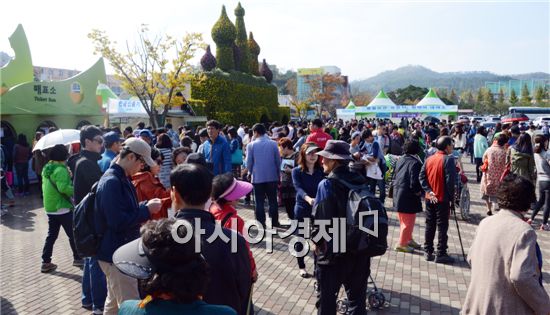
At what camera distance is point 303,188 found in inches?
209

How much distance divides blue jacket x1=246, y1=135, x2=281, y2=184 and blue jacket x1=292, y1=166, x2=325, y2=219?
166cm

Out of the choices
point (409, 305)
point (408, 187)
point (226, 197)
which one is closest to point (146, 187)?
point (226, 197)

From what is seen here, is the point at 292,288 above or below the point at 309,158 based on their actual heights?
below

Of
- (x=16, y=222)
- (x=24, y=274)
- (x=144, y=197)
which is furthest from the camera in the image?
(x=16, y=222)

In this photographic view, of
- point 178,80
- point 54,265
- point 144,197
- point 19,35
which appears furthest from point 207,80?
point 144,197

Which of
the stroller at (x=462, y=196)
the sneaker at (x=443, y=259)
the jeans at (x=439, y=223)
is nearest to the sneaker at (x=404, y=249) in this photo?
the jeans at (x=439, y=223)

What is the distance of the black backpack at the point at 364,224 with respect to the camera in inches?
126

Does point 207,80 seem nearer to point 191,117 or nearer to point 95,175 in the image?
point 191,117

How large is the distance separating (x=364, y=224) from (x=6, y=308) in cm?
421

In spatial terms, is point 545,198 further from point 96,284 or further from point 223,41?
point 223,41

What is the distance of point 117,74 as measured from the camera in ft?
67.7

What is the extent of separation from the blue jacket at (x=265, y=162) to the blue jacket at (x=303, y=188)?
1661 mm

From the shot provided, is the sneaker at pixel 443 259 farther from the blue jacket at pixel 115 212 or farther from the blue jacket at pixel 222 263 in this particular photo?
the blue jacket at pixel 222 263

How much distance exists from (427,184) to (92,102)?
48.5 feet
